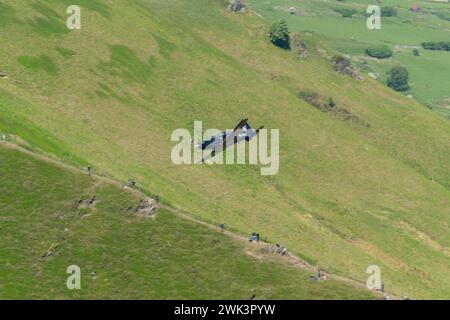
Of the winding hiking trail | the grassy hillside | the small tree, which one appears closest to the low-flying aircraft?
the grassy hillside

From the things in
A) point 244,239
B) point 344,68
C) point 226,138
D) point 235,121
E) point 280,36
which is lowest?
point 244,239

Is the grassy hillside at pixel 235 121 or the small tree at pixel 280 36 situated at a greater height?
the small tree at pixel 280 36

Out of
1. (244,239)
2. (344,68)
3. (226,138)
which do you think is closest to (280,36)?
(344,68)

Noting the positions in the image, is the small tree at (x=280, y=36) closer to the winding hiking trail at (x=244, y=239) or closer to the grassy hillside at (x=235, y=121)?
the grassy hillside at (x=235, y=121)

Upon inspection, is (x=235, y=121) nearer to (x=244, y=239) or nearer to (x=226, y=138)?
(x=226, y=138)

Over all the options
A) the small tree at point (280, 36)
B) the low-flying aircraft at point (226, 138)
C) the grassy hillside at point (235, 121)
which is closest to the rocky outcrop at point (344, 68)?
the grassy hillside at point (235, 121)

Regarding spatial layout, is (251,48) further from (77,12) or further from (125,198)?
(125,198)
